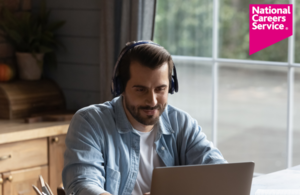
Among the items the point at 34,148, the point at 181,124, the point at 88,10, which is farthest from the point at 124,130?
the point at 88,10

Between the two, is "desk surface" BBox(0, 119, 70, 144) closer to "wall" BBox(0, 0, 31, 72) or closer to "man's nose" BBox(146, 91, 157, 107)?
"wall" BBox(0, 0, 31, 72)

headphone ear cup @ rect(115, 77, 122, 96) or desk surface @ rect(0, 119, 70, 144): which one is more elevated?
headphone ear cup @ rect(115, 77, 122, 96)

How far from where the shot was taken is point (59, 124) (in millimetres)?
2850

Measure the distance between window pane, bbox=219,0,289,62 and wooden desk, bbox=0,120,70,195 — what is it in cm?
119

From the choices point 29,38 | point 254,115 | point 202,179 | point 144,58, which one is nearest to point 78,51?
point 29,38

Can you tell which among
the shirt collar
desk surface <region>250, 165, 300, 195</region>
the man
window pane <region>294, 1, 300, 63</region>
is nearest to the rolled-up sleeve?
the man

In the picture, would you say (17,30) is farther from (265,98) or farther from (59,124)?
(265,98)

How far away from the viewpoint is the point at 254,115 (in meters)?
2.82

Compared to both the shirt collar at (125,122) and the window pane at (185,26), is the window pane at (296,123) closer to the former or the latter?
the window pane at (185,26)

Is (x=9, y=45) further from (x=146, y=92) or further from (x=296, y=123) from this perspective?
(x=296, y=123)

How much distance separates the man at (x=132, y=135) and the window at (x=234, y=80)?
3.32 feet

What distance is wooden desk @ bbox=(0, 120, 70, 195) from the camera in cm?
261

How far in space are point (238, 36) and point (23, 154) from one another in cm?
156

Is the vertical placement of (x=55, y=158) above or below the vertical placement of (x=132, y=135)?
below
